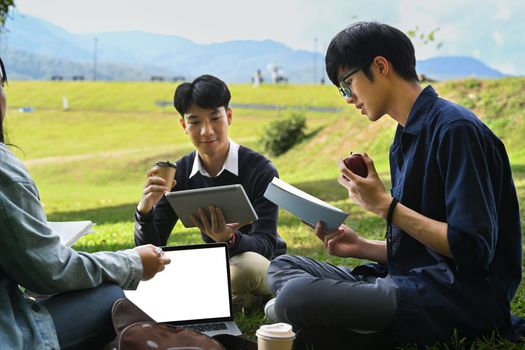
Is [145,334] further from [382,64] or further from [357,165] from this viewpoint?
[382,64]

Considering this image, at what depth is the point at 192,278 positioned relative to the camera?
149 inches

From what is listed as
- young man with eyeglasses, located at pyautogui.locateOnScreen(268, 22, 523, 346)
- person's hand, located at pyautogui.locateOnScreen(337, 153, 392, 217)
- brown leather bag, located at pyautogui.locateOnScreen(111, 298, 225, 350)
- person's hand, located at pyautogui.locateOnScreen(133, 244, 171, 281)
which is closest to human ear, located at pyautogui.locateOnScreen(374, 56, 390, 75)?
young man with eyeglasses, located at pyautogui.locateOnScreen(268, 22, 523, 346)

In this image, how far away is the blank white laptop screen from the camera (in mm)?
3795

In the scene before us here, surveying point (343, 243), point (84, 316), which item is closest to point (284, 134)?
point (343, 243)

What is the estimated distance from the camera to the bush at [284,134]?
2183cm

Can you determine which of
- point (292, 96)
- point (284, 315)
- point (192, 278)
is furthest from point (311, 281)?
point (292, 96)

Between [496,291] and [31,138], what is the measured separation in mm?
34488

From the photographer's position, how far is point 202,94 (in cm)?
445

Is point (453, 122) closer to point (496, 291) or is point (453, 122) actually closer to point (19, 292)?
point (496, 291)

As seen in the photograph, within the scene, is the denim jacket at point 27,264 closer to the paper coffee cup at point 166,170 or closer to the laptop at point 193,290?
the laptop at point 193,290

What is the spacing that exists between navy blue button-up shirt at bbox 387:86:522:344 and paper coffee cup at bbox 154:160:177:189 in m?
1.17

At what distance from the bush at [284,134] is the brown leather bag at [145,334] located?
752 inches

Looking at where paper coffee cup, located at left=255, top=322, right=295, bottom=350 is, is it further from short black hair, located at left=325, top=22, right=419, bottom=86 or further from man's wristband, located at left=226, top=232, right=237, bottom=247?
man's wristband, located at left=226, top=232, right=237, bottom=247

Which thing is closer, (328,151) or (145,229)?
(145,229)
